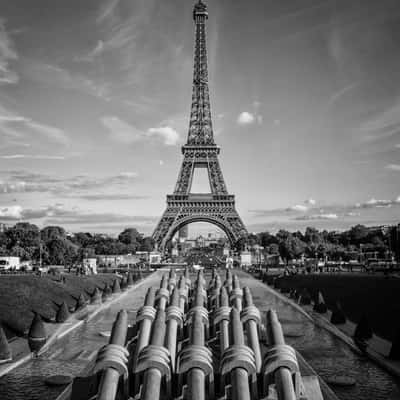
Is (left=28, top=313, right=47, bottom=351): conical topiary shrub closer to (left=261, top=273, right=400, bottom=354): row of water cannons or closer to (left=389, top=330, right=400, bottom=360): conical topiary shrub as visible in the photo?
(left=261, top=273, right=400, bottom=354): row of water cannons

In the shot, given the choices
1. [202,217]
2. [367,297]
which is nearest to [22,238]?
[202,217]

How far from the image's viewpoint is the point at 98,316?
90.2 feet

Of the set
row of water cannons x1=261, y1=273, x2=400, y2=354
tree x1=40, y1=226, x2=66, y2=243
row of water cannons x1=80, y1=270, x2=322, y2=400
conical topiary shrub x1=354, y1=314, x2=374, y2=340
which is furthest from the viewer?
tree x1=40, y1=226, x2=66, y2=243

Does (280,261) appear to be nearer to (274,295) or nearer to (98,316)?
(274,295)

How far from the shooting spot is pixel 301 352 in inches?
717

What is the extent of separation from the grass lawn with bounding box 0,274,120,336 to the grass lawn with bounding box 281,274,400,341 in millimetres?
17554

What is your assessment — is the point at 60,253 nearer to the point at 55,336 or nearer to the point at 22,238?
the point at 22,238

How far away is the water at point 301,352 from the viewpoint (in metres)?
13.4

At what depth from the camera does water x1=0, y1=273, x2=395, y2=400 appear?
1341 cm

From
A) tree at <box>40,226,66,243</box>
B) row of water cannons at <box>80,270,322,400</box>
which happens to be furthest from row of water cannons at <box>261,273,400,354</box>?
tree at <box>40,226,66,243</box>

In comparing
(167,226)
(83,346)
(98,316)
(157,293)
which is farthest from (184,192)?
(157,293)

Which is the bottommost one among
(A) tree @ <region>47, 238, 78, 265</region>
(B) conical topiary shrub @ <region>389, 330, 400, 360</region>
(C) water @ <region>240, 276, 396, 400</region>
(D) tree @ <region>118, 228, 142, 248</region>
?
(C) water @ <region>240, 276, 396, 400</region>

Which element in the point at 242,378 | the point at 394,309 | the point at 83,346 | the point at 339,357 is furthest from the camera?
the point at 394,309

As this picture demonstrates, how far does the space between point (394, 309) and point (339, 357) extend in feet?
32.8
